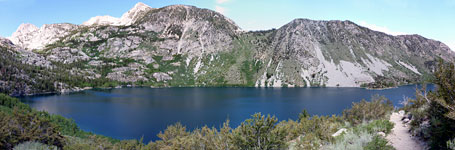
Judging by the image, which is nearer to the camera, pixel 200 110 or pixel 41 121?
pixel 41 121

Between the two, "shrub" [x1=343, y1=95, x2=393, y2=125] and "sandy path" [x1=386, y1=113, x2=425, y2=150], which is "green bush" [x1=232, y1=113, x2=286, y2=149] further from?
"shrub" [x1=343, y1=95, x2=393, y2=125]

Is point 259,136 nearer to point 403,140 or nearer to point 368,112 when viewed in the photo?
point 403,140

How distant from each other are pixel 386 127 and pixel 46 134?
43327 mm

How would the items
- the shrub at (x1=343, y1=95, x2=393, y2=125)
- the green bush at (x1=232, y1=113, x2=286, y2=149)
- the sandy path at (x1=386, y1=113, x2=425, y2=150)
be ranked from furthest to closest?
the shrub at (x1=343, y1=95, x2=393, y2=125) → the green bush at (x1=232, y1=113, x2=286, y2=149) → the sandy path at (x1=386, y1=113, x2=425, y2=150)

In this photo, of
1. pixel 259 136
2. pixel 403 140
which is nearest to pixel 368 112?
pixel 403 140

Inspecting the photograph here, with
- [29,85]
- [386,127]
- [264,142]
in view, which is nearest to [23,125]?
[264,142]

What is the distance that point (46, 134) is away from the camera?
34.1m

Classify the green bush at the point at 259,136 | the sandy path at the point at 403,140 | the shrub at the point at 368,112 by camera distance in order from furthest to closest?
the shrub at the point at 368,112 < the green bush at the point at 259,136 < the sandy path at the point at 403,140

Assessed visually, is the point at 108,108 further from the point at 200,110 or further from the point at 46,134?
the point at 46,134

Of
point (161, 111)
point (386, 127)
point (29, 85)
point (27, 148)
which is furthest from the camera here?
point (29, 85)

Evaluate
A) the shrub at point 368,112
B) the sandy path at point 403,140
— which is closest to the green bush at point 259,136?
the sandy path at point 403,140

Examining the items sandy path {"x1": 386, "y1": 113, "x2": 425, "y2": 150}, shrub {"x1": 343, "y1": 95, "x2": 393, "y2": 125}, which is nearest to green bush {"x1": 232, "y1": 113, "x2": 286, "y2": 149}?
sandy path {"x1": 386, "y1": 113, "x2": 425, "y2": 150}

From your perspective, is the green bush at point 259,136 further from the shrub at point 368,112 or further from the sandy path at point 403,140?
the shrub at point 368,112

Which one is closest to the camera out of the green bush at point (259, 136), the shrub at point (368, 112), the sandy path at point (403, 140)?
the sandy path at point (403, 140)
